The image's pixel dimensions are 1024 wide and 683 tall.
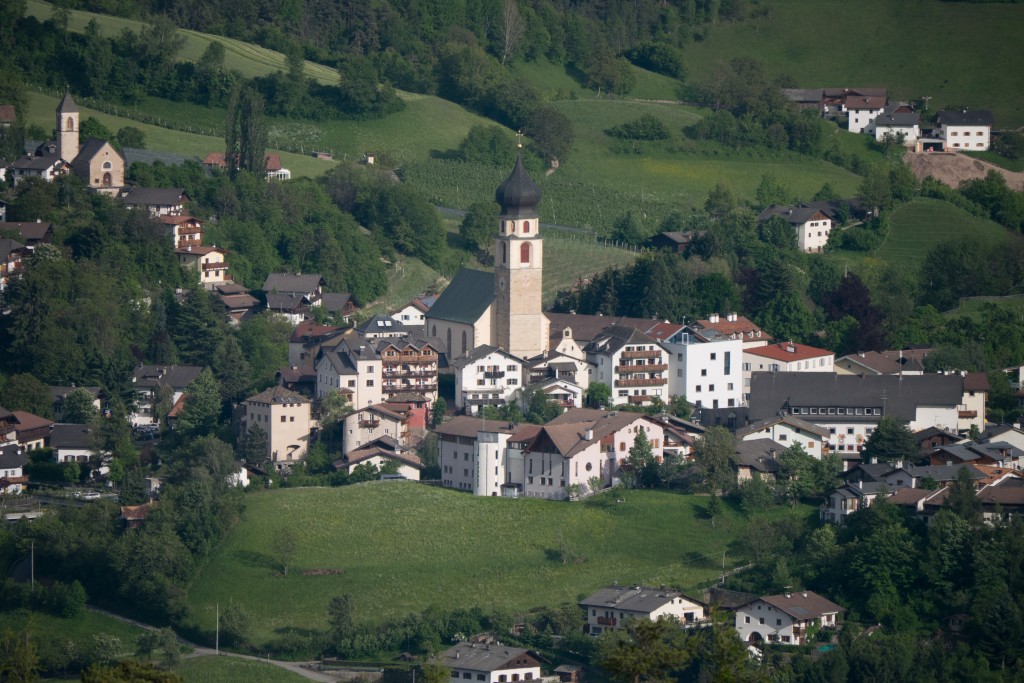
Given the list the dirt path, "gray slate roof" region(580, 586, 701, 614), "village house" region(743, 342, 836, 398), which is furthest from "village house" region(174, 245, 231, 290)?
the dirt path

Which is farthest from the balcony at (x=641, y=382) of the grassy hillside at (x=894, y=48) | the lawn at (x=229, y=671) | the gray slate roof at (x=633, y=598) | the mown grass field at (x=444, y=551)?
the grassy hillside at (x=894, y=48)

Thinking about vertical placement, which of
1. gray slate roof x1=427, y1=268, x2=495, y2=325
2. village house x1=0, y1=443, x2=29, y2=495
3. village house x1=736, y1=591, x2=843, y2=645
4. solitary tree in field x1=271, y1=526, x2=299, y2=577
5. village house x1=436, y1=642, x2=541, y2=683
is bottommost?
village house x1=436, y1=642, x2=541, y2=683

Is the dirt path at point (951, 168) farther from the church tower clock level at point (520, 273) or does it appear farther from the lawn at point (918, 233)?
the church tower clock level at point (520, 273)

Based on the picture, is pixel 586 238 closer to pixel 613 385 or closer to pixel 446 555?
pixel 613 385

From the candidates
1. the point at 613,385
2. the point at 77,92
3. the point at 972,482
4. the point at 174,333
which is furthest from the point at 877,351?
the point at 77,92

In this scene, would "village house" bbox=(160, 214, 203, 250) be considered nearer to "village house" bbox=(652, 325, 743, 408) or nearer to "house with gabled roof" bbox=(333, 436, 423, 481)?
"house with gabled roof" bbox=(333, 436, 423, 481)

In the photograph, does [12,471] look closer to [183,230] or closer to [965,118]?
[183,230]
